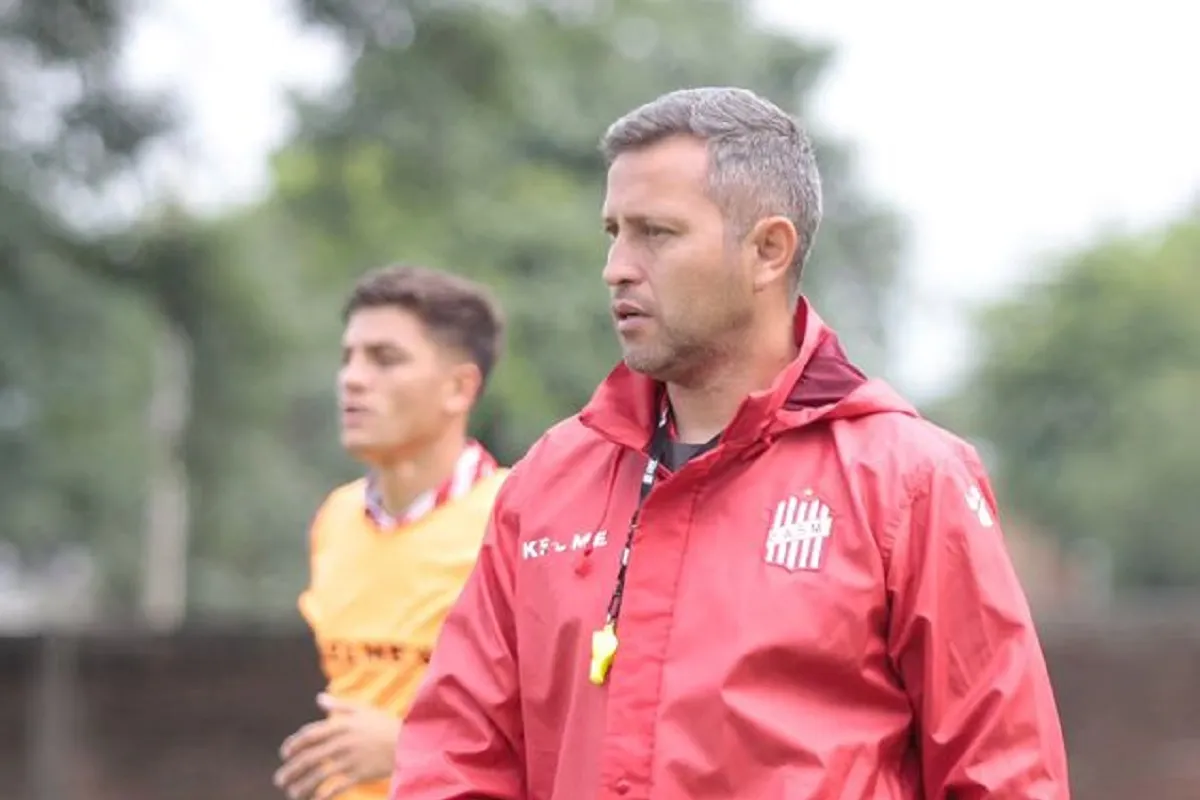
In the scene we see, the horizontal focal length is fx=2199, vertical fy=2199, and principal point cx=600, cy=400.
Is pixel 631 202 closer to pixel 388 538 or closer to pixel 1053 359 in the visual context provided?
pixel 388 538

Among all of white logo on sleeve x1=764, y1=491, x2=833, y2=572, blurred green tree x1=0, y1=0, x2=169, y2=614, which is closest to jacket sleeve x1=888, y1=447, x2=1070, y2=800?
white logo on sleeve x1=764, y1=491, x2=833, y2=572

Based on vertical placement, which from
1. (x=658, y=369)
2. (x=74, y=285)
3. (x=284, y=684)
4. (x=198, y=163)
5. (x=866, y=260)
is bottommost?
(x=284, y=684)

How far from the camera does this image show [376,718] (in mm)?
5125

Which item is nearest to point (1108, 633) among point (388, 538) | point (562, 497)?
point (388, 538)

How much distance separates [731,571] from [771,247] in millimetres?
514

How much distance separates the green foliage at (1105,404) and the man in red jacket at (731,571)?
4549cm

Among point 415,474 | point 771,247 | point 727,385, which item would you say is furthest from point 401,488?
point 771,247

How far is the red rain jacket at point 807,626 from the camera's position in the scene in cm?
316

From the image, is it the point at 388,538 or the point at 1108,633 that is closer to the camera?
the point at 388,538

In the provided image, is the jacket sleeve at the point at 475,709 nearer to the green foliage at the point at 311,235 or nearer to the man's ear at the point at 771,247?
the man's ear at the point at 771,247

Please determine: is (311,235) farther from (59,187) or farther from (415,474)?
(415,474)

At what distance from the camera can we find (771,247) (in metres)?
3.39

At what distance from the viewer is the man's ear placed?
337cm

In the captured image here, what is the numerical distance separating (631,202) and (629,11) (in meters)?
24.7
